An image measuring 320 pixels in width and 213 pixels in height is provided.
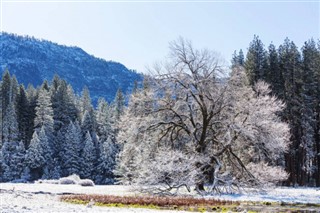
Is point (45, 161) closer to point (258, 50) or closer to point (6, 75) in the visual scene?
point (6, 75)

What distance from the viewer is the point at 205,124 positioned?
28.2 m

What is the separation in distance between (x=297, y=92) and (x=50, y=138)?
136 feet

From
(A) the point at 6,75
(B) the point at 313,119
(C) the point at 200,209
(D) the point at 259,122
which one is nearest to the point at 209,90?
(D) the point at 259,122

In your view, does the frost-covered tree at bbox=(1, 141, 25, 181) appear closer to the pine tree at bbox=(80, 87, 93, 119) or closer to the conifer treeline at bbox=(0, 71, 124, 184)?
the conifer treeline at bbox=(0, 71, 124, 184)

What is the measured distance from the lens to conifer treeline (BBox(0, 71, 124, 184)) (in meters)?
70.7

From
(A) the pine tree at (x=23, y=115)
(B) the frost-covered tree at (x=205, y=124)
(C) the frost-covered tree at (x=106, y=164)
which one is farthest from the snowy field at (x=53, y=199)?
(A) the pine tree at (x=23, y=115)

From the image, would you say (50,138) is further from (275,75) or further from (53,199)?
(53,199)

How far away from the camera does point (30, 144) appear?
7025 cm

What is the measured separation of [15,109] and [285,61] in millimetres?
46615

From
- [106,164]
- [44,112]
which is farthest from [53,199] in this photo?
[44,112]

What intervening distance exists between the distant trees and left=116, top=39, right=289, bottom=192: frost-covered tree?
21919mm

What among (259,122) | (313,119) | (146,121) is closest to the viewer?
(259,122)

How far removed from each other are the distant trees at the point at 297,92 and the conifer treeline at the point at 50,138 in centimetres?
2691

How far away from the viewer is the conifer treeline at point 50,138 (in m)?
70.7
